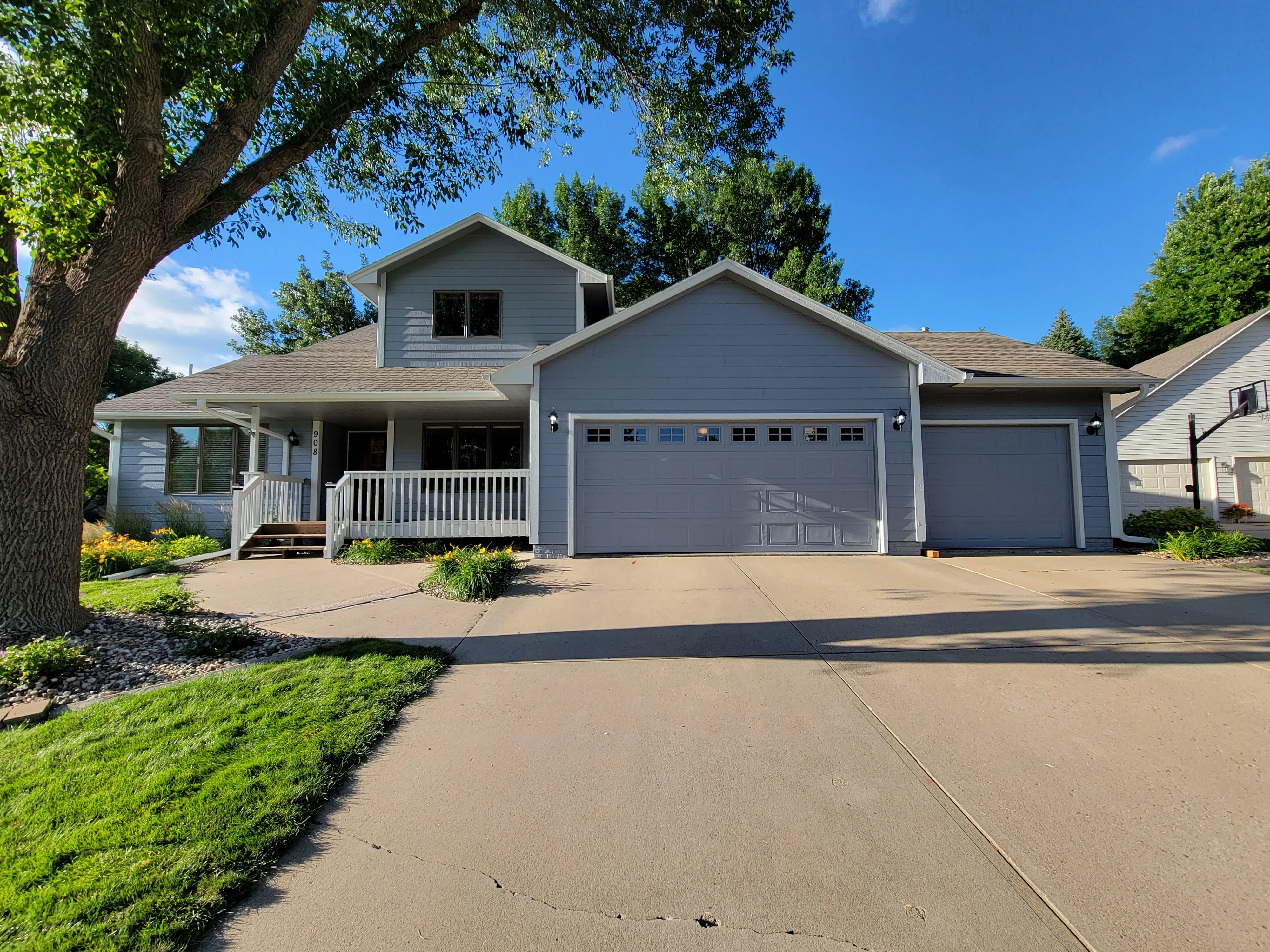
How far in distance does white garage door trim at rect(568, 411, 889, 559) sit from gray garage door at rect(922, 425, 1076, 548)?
1.20 m

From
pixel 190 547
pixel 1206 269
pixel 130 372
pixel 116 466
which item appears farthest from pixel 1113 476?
pixel 130 372

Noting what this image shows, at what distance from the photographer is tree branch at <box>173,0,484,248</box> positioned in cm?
546

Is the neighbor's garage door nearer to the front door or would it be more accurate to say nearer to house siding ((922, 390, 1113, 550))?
house siding ((922, 390, 1113, 550))

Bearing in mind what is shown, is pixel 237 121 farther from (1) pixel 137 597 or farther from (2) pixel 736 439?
(2) pixel 736 439

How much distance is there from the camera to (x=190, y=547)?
10.1 meters

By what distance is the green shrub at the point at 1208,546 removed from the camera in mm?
8273

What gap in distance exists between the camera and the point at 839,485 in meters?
9.19

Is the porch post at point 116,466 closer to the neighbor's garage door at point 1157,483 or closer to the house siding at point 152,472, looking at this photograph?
the house siding at point 152,472

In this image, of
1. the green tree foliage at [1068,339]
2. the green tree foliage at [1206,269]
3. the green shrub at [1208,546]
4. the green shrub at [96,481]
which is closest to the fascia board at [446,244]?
the green shrub at [96,481]

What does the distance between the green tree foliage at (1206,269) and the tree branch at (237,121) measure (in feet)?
108

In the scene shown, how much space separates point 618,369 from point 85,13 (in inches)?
259

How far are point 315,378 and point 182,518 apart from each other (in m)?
4.83

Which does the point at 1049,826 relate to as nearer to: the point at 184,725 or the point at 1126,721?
the point at 1126,721

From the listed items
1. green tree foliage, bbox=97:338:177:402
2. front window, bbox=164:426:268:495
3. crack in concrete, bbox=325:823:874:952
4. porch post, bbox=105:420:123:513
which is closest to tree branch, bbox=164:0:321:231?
crack in concrete, bbox=325:823:874:952
